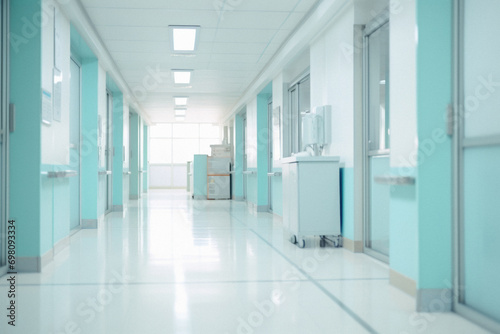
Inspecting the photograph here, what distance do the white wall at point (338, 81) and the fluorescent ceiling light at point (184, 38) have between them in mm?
1643

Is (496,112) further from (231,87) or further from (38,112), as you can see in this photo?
(231,87)

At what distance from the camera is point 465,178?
9.16 feet

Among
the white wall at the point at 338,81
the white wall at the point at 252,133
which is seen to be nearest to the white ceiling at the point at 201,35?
the white wall at the point at 338,81

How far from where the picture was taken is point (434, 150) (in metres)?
2.85

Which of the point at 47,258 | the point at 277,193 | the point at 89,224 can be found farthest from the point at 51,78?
the point at 277,193

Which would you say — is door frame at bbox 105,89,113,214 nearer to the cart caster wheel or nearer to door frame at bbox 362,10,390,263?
the cart caster wheel

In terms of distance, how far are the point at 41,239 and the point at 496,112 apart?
365 cm

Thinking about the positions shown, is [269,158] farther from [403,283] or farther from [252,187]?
[403,283]

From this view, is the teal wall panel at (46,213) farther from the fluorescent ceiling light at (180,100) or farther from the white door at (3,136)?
the fluorescent ceiling light at (180,100)

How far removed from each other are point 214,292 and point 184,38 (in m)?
4.29

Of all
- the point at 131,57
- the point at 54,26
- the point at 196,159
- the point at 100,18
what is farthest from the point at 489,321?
the point at 196,159

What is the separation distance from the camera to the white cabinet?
516 centimetres

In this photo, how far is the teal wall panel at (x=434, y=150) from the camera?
9.35ft

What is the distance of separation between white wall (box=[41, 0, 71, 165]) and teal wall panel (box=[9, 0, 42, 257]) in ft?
0.52
